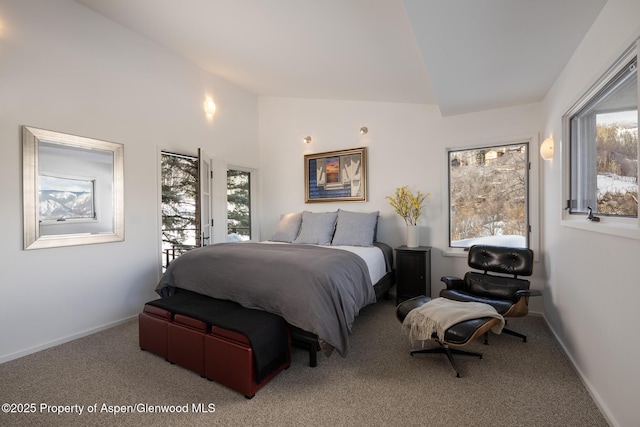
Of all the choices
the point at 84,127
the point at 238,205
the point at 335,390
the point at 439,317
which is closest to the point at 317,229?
the point at 238,205

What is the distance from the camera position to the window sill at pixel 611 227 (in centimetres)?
145

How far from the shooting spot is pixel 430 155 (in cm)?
396

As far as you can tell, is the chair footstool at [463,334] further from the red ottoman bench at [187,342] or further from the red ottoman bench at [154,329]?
the red ottoman bench at [154,329]

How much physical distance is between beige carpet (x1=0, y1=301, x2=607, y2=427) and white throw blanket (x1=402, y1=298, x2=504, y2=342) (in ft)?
0.95

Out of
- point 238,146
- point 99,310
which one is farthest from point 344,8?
point 99,310

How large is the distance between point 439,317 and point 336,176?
2.79 m

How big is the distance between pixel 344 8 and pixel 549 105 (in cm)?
234

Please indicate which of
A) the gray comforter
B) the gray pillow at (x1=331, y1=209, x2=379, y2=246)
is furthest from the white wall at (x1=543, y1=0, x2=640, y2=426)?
the gray pillow at (x1=331, y1=209, x2=379, y2=246)

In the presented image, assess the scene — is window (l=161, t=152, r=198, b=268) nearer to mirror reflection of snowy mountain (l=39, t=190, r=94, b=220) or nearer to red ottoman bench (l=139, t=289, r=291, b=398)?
mirror reflection of snowy mountain (l=39, t=190, r=94, b=220)

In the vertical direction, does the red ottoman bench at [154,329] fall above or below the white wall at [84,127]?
below

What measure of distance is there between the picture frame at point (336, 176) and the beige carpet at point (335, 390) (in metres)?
2.33

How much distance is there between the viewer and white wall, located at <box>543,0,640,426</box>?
1485mm

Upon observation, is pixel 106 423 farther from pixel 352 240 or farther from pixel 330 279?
pixel 352 240

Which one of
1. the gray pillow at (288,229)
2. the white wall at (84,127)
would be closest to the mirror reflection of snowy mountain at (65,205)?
the white wall at (84,127)
